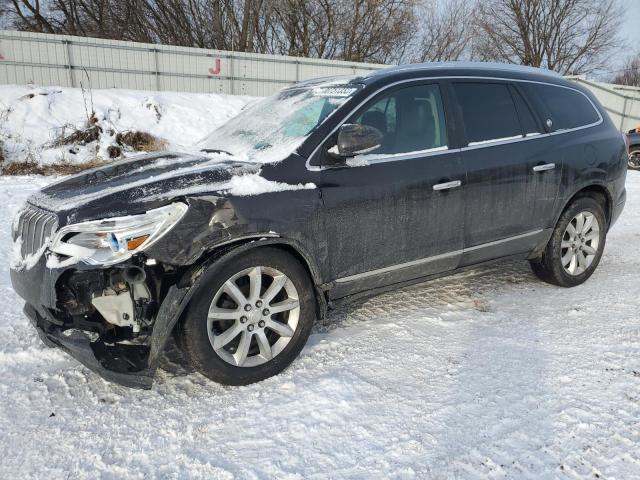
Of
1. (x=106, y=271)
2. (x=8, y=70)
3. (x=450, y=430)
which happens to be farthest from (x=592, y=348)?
(x=8, y=70)

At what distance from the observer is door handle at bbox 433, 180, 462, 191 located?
11.5 ft

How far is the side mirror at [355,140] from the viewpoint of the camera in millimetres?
3064

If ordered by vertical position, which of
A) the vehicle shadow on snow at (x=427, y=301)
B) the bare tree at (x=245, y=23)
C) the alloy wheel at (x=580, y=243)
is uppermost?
the bare tree at (x=245, y=23)

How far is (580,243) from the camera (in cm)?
455

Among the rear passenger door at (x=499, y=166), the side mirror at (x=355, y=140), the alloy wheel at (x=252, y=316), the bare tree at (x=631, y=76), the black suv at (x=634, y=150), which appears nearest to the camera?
the alloy wheel at (x=252, y=316)

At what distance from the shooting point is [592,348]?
339cm

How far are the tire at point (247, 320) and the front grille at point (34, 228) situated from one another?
853 millimetres

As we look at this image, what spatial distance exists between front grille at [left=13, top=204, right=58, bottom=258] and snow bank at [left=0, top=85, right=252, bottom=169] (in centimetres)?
883

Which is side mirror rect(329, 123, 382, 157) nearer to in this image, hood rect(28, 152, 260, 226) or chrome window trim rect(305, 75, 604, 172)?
chrome window trim rect(305, 75, 604, 172)

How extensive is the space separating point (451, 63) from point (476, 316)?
197 centimetres

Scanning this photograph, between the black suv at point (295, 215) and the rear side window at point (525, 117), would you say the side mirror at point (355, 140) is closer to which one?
the black suv at point (295, 215)

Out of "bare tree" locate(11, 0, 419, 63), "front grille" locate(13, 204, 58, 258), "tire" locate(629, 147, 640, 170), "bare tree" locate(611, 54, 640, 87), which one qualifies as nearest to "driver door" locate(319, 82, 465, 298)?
"front grille" locate(13, 204, 58, 258)

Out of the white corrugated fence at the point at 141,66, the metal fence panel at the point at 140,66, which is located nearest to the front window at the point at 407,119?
the white corrugated fence at the point at 141,66

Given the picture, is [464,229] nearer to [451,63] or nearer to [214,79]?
[451,63]
